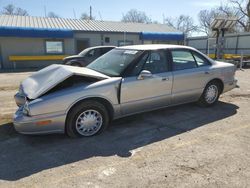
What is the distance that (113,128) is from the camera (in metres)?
5.00

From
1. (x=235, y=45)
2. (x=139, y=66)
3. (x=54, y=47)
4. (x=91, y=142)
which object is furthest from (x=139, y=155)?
(x=235, y=45)

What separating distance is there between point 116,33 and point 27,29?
23.8 feet

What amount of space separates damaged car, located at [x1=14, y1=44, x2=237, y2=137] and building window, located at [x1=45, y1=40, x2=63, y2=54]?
1491cm

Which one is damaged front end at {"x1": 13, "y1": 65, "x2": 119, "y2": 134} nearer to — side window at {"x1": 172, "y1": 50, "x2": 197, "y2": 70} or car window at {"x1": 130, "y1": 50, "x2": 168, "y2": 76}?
car window at {"x1": 130, "y1": 50, "x2": 168, "y2": 76}

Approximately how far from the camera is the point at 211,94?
6.34m

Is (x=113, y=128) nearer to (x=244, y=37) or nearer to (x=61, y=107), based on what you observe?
(x=61, y=107)

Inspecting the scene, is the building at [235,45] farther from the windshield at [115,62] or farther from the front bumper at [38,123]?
the front bumper at [38,123]

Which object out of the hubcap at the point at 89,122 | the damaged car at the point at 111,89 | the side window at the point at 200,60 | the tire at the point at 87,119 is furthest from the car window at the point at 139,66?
the side window at the point at 200,60

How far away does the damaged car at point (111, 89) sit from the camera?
412 centimetres

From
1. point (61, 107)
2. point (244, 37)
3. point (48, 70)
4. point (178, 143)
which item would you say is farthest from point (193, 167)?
point (244, 37)

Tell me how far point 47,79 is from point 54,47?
52.1ft

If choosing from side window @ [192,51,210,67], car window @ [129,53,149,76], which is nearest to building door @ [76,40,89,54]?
side window @ [192,51,210,67]

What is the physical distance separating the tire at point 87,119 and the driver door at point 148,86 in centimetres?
46

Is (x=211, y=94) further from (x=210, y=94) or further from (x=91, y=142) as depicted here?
(x=91, y=142)
